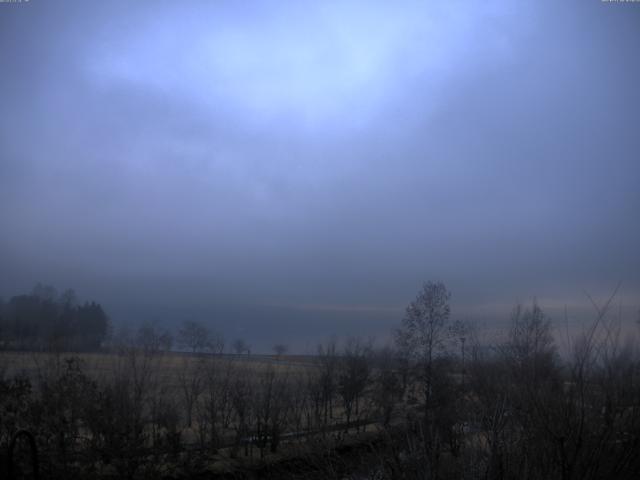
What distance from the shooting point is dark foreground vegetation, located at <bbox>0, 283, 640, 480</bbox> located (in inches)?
247

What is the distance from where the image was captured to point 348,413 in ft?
109

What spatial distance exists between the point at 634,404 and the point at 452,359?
28961 mm

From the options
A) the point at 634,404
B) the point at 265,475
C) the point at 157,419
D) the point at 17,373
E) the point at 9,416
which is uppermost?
the point at 634,404

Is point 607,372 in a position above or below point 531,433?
above

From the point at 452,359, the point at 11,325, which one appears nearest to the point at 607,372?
the point at 11,325

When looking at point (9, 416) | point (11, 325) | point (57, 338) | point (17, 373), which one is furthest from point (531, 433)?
point (11, 325)

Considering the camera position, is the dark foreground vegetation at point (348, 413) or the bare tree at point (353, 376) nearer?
the dark foreground vegetation at point (348, 413)

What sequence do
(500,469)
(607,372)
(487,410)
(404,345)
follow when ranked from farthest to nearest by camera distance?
1. (404,345)
2. (487,410)
3. (607,372)
4. (500,469)

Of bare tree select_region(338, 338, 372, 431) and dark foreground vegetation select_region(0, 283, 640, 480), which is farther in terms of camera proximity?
bare tree select_region(338, 338, 372, 431)

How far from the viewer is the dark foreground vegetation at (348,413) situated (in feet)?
20.6

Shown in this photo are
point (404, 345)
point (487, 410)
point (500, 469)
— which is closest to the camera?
point (500, 469)

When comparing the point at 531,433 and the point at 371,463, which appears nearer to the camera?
the point at 531,433

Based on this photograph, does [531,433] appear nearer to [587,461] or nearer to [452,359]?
[587,461]

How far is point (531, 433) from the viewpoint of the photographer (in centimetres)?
662
